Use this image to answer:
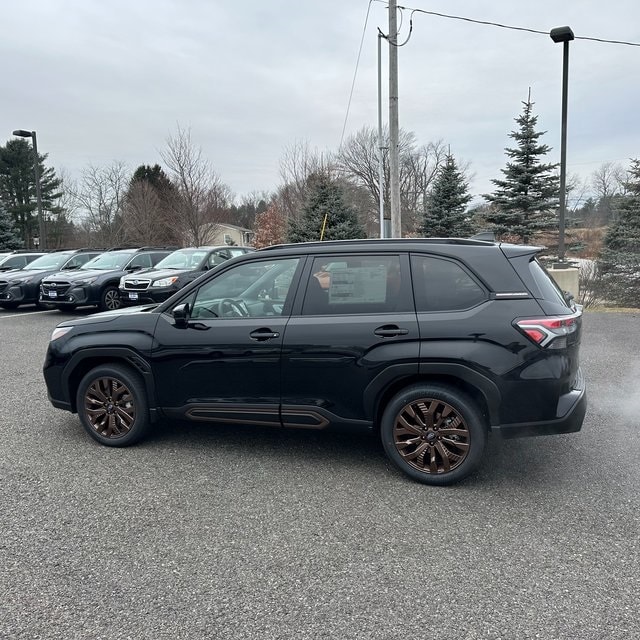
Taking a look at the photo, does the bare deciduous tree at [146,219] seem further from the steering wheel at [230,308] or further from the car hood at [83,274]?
the steering wheel at [230,308]

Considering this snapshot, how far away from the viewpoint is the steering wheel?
415cm

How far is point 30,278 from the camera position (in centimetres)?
1372

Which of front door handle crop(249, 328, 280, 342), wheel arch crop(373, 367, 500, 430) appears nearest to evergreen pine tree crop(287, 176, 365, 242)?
front door handle crop(249, 328, 280, 342)

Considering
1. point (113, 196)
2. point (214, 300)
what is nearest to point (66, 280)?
point (214, 300)

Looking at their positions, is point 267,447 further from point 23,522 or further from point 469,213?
point 469,213

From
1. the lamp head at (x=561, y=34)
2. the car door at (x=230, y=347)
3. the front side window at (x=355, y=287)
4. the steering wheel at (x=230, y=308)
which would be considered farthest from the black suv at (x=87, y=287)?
the lamp head at (x=561, y=34)

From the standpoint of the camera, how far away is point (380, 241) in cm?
A: 396

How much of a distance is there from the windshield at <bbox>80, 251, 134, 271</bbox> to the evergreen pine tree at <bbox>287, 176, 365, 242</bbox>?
1159cm

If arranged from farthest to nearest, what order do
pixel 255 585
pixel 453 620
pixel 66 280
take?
pixel 66 280
pixel 255 585
pixel 453 620

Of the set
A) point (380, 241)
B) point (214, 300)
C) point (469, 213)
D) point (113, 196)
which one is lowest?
point (214, 300)

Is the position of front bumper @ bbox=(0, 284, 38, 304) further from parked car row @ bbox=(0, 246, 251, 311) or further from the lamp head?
the lamp head

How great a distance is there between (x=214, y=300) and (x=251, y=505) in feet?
A: 5.34

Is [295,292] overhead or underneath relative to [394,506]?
overhead

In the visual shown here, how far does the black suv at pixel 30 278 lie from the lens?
13.4 m
